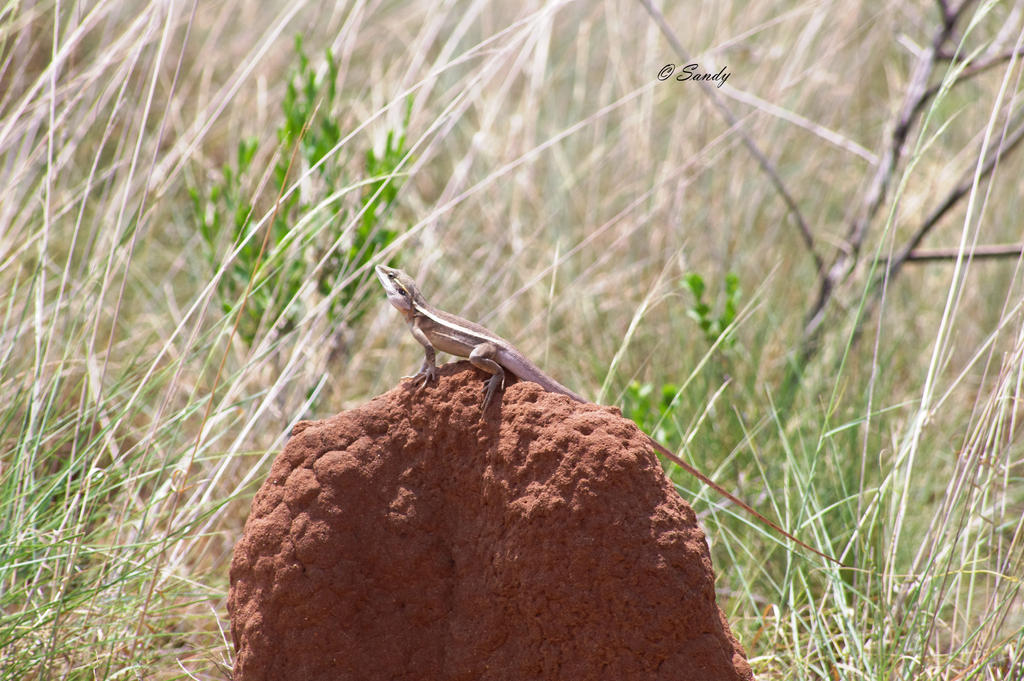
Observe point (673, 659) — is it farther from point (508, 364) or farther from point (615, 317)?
point (615, 317)

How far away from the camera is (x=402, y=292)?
10.5 ft

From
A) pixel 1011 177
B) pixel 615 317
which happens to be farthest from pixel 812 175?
pixel 615 317

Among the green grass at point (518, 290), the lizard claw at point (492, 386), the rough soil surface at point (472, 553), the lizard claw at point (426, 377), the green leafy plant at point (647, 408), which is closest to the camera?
the rough soil surface at point (472, 553)

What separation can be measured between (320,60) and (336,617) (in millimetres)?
4910

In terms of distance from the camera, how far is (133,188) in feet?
16.4

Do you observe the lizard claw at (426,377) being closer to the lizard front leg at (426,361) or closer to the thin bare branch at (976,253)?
the lizard front leg at (426,361)

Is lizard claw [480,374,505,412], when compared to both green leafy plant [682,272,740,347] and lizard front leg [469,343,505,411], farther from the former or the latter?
green leafy plant [682,272,740,347]

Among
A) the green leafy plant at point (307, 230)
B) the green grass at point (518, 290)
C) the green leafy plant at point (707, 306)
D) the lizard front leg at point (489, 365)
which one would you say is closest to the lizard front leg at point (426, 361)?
the lizard front leg at point (489, 365)

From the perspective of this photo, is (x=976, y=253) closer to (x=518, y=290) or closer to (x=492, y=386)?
(x=518, y=290)

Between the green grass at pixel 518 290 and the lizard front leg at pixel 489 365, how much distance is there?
777 mm

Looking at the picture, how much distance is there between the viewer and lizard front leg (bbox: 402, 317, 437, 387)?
2762 millimetres

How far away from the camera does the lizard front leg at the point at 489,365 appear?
2.63m

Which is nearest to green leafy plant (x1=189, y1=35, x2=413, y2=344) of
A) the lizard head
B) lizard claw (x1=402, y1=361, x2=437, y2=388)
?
the lizard head

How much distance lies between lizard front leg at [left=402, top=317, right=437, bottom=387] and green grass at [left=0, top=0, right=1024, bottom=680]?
1.49ft
